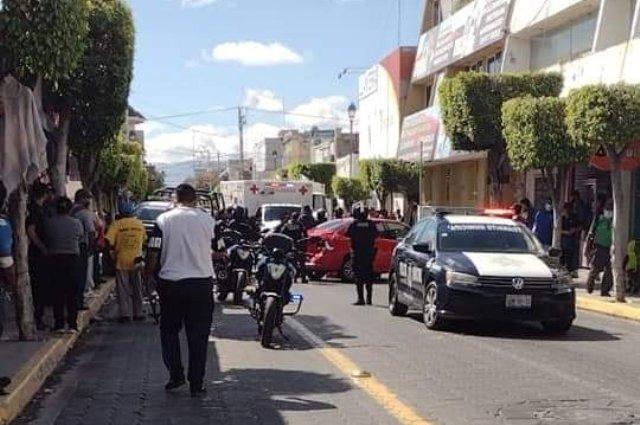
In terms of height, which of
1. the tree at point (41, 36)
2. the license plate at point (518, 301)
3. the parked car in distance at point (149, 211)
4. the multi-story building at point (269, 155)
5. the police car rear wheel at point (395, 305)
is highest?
the multi-story building at point (269, 155)

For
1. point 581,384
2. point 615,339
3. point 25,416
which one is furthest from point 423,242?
point 25,416

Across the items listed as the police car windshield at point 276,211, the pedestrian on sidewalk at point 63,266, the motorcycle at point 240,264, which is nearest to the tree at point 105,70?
the motorcycle at point 240,264

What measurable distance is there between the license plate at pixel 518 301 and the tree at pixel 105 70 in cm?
800

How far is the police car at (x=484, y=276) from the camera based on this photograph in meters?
11.6

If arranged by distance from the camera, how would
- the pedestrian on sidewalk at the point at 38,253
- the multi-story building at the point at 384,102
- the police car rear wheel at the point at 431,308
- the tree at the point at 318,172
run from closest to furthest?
the pedestrian on sidewalk at the point at 38,253 < the police car rear wheel at the point at 431,308 < the multi-story building at the point at 384,102 < the tree at the point at 318,172

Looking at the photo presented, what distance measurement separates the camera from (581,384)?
8.50m

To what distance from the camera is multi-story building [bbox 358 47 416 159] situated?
Answer: 4156cm

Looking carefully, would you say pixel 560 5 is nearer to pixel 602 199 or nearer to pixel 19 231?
pixel 602 199

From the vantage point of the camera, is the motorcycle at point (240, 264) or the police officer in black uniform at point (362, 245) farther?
the police officer in black uniform at point (362, 245)

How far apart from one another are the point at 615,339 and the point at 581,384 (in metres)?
3.69

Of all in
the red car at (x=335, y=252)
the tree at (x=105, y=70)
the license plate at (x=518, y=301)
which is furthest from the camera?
the red car at (x=335, y=252)

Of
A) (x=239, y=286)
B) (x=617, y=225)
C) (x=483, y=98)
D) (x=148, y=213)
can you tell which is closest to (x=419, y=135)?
(x=483, y=98)

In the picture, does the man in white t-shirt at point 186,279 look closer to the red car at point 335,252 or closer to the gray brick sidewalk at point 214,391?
the gray brick sidewalk at point 214,391

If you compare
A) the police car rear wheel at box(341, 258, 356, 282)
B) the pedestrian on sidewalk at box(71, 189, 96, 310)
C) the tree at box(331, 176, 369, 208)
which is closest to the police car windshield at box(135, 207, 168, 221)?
the police car rear wheel at box(341, 258, 356, 282)
